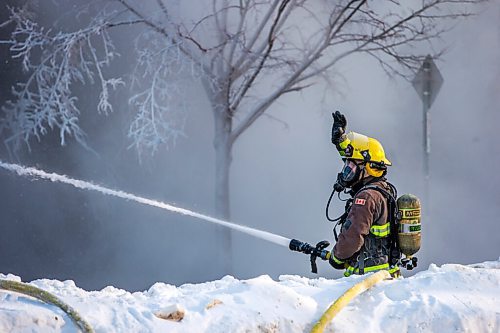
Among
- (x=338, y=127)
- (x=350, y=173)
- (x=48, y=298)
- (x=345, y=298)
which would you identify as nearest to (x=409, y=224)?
(x=350, y=173)

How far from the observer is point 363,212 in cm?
452

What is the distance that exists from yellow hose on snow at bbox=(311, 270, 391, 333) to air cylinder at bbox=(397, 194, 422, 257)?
3.16 feet

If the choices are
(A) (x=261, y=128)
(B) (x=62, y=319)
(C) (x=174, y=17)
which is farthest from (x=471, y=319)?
(A) (x=261, y=128)

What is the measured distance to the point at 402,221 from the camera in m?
4.68

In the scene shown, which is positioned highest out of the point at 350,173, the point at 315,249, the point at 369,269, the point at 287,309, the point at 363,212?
the point at 350,173

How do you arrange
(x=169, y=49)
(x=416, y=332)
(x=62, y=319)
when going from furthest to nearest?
(x=169, y=49) → (x=416, y=332) → (x=62, y=319)

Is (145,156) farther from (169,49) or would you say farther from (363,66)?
(363,66)

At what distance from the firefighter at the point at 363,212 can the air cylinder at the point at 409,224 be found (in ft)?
0.30

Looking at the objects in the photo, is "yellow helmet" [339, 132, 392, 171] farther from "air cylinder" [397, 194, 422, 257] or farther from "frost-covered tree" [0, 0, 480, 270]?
"frost-covered tree" [0, 0, 480, 270]

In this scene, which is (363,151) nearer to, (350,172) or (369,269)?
(350,172)

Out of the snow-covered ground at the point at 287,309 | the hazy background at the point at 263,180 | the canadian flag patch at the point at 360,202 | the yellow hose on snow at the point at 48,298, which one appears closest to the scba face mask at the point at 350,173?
the canadian flag patch at the point at 360,202

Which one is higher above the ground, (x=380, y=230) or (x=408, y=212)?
(x=408, y=212)

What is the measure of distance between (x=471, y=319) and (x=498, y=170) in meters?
8.75

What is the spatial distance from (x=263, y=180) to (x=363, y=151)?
20.3 feet
